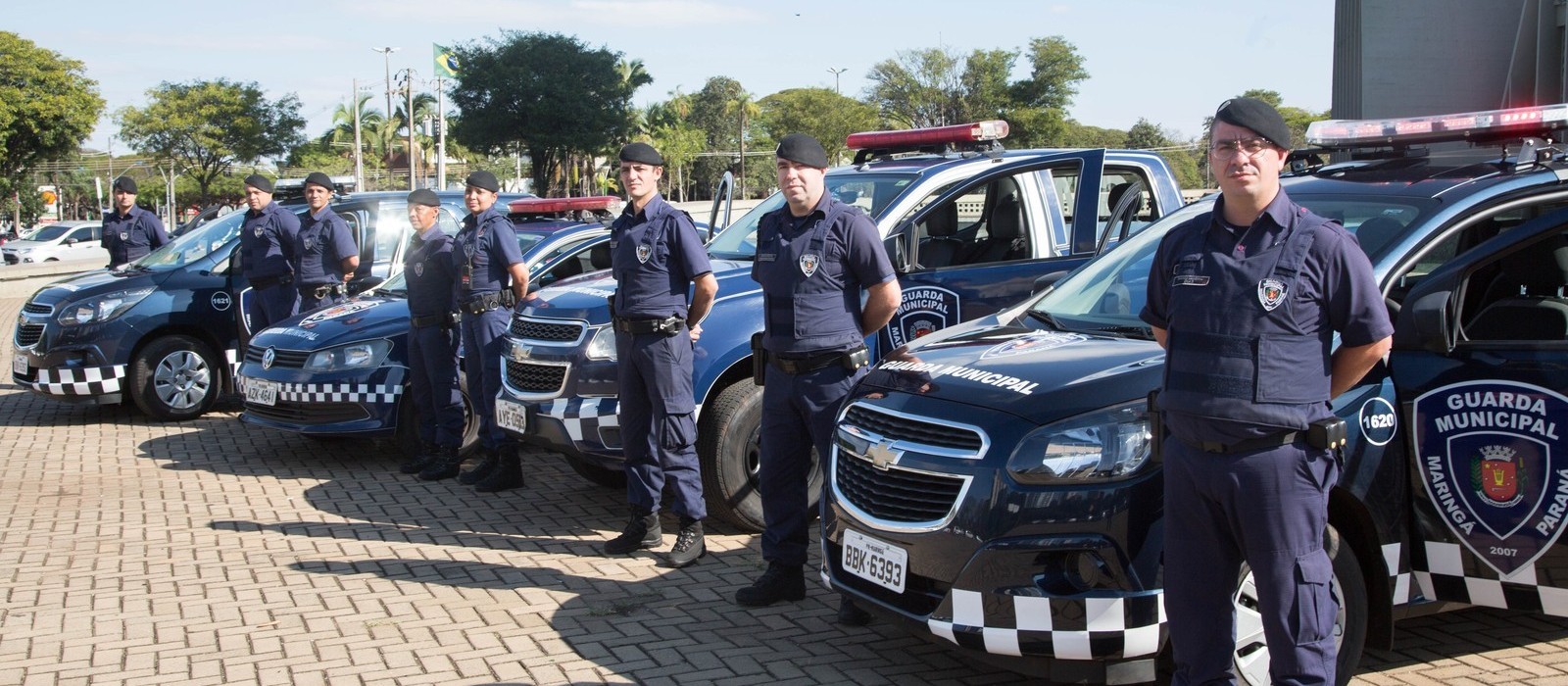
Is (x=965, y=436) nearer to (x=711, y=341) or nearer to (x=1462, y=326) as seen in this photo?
(x=1462, y=326)

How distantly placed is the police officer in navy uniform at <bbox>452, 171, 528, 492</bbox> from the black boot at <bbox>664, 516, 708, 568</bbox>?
1874 millimetres

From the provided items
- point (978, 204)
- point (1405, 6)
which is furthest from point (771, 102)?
point (978, 204)

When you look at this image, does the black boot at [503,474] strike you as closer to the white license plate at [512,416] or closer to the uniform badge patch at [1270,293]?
the white license plate at [512,416]

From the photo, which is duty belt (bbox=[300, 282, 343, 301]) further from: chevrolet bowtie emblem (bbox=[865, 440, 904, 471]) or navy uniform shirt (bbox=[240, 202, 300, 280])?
chevrolet bowtie emblem (bbox=[865, 440, 904, 471])

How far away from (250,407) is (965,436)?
244 inches

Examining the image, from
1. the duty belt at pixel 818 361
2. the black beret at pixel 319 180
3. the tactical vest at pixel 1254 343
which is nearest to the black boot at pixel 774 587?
the duty belt at pixel 818 361

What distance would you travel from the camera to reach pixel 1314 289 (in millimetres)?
3215

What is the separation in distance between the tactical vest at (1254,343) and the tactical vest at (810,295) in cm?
207

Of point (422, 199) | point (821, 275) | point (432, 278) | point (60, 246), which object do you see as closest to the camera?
point (821, 275)

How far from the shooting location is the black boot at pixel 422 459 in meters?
8.35

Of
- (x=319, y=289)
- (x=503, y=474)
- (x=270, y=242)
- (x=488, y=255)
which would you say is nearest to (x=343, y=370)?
(x=503, y=474)

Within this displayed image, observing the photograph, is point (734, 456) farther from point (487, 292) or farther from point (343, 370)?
point (343, 370)

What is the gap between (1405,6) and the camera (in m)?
14.0

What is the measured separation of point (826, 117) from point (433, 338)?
6923 cm
